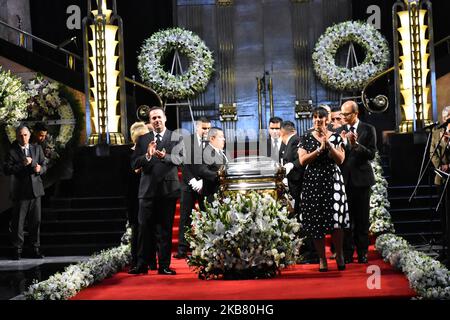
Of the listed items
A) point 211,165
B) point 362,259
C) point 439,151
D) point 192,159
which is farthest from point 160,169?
point 439,151

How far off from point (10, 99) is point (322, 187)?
242 inches

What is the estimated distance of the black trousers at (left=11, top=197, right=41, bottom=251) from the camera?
13.5 m

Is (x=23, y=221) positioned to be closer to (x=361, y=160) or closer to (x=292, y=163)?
(x=292, y=163)

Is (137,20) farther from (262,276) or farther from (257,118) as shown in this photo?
(262,276)

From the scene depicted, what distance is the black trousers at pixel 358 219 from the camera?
1069 cm

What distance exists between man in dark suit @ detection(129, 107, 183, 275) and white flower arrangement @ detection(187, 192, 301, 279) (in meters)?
0.38

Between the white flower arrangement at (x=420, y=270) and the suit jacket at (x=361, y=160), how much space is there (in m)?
0.89

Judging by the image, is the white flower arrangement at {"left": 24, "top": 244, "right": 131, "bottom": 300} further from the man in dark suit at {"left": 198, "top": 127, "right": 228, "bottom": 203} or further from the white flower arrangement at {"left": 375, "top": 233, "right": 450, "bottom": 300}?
the white flower arrangement at {"left": 375, "top": 233, "right": 450, "bottom": 300}

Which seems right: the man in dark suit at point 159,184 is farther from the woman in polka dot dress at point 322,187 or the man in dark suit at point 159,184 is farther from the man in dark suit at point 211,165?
the man in dark suit at point 211,165

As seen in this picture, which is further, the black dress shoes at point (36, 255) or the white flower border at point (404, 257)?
the black dress shoes at point (36, 255)

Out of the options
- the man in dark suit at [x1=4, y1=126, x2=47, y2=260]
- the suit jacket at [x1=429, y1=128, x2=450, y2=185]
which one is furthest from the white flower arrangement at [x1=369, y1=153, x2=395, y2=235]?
the man in dark suit at [x1=4, y1=126, x2=47, y2=260]

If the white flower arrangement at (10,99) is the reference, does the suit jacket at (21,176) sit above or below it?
below

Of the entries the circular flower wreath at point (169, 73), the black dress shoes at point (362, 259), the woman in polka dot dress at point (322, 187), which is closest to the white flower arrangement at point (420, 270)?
the black dress shoes at point (362, 259)

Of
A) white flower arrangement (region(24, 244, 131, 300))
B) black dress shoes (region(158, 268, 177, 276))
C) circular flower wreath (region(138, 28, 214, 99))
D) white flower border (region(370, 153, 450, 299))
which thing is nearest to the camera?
white flower border (region(370, 153, 450, 299))
